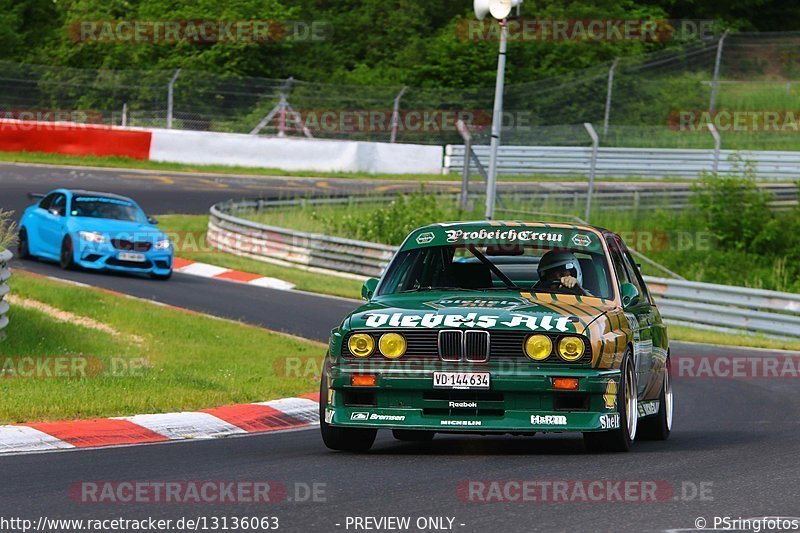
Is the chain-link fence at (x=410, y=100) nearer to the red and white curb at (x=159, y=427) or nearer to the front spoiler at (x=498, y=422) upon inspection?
the red and white curb at (x=159, y=427)

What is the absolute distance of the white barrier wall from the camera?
136 ft

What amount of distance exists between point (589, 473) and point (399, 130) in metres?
33.8

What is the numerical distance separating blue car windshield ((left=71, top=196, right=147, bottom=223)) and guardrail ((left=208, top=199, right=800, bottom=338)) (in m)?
4.46

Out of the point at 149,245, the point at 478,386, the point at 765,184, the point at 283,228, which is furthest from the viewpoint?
the point at 765,184

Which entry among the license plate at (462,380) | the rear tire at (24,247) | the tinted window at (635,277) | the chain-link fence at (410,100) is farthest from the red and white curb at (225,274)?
the license plate at (462,380)

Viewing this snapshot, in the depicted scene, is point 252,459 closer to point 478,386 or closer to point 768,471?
point 478,386

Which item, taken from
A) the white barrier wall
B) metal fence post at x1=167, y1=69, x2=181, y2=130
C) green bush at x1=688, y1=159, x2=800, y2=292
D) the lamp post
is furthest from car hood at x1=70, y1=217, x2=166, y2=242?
the white barrier wall

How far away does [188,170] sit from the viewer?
40.3 m

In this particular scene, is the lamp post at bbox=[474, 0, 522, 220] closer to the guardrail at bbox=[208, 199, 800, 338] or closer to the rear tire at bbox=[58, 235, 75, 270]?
the guardrail at bbox=[208, 199, 800, 338]

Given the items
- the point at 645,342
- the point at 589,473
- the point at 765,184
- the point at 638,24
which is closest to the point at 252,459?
the point at 589,473

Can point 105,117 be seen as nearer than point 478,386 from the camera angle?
No

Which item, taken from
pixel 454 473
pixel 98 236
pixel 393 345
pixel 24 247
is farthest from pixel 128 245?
pixel 454 473

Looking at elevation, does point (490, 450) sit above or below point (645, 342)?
below

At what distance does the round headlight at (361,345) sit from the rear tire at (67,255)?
15.2m
